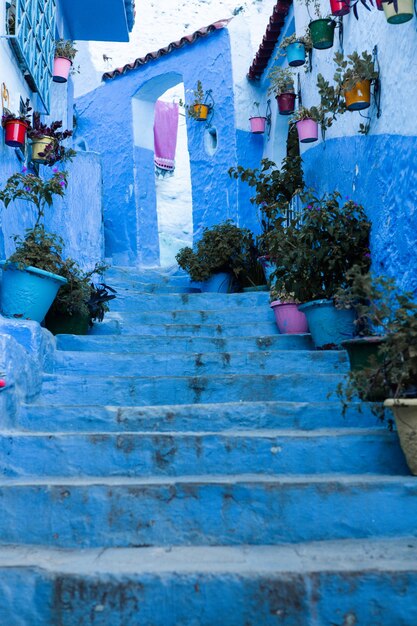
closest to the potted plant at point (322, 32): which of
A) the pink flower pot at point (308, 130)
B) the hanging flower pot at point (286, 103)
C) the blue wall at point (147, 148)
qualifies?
the pink flower pot at point (308, 130)

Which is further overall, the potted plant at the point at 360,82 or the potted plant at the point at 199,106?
the potted plant at the point at 199,106

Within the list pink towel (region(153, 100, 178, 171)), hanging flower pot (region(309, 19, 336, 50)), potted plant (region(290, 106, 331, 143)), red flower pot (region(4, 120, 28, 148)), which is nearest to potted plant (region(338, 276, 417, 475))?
red flower pot (region(4, 120, 28, 148))

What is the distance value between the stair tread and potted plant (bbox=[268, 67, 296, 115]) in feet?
19.6

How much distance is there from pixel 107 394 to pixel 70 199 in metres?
3.64

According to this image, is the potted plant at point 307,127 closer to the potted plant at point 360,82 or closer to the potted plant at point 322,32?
the potted plant at point 322,32

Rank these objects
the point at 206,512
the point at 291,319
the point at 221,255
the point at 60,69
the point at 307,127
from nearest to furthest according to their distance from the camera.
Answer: the point at 206,512 < the point at 291,319 < the point at 307,127 < the point at 60,69 < the point at 221,255

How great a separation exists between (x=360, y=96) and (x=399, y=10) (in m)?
1.07

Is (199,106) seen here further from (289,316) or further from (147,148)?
(289,316)

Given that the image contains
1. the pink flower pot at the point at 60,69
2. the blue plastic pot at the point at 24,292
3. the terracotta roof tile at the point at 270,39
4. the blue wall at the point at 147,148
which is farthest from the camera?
the blue wall at the point at 147,148

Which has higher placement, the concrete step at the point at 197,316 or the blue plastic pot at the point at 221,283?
the blue plastic pot at the point at 221,283

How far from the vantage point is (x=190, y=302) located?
6.63 m

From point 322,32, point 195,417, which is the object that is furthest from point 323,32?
point 195,417

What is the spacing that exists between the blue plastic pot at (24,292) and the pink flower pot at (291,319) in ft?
6.18

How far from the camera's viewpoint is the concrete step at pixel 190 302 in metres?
A: 6.61
